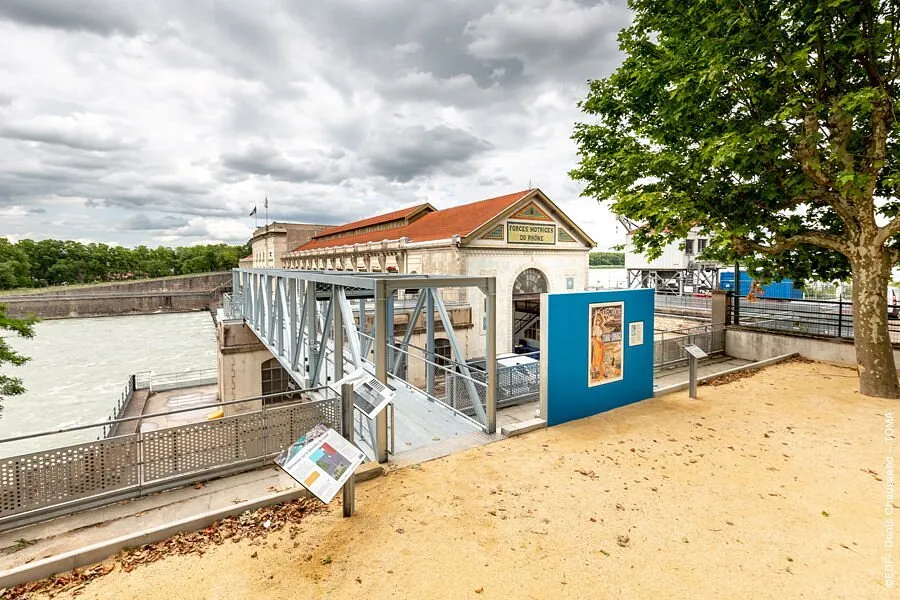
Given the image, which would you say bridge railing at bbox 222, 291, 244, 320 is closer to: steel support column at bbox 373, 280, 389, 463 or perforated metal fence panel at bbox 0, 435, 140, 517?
perforated metal fence panel at bbox 0, 435, 140, 517

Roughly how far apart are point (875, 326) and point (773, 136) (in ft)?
18.0

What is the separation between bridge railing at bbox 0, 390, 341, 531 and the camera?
5359 millimetres

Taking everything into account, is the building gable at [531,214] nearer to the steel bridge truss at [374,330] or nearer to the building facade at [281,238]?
the steel bridge truss at [374,330]

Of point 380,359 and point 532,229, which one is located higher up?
point 532,229

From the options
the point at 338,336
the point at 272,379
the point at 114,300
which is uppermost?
the point at 338,336

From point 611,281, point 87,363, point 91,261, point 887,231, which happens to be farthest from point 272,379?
point 91,261

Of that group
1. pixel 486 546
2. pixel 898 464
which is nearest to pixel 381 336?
pixel 486 546

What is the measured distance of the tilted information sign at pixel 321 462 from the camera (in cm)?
452

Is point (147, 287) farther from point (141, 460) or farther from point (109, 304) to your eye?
point (141, 460)

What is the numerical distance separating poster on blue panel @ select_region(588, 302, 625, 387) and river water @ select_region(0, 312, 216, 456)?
28.1 metres

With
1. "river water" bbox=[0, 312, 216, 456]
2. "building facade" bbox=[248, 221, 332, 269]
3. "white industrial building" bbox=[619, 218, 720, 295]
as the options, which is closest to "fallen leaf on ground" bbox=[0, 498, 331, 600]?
"river water" bbox=[0, 312, 216, 456]

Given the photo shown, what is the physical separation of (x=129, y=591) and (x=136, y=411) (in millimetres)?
27397

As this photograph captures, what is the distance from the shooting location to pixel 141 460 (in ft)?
19.9

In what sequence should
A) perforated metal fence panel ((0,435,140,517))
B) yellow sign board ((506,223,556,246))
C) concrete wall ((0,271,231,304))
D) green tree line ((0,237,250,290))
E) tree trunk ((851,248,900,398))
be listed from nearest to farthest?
perforated metal fence panel ((0,435,140,517)), tree trunk ((851,248,900,398)), yellow sign board ((506,223,556,246)), concrete wall ((0,271,231,304)), green tree line ((0,237,250,290))
